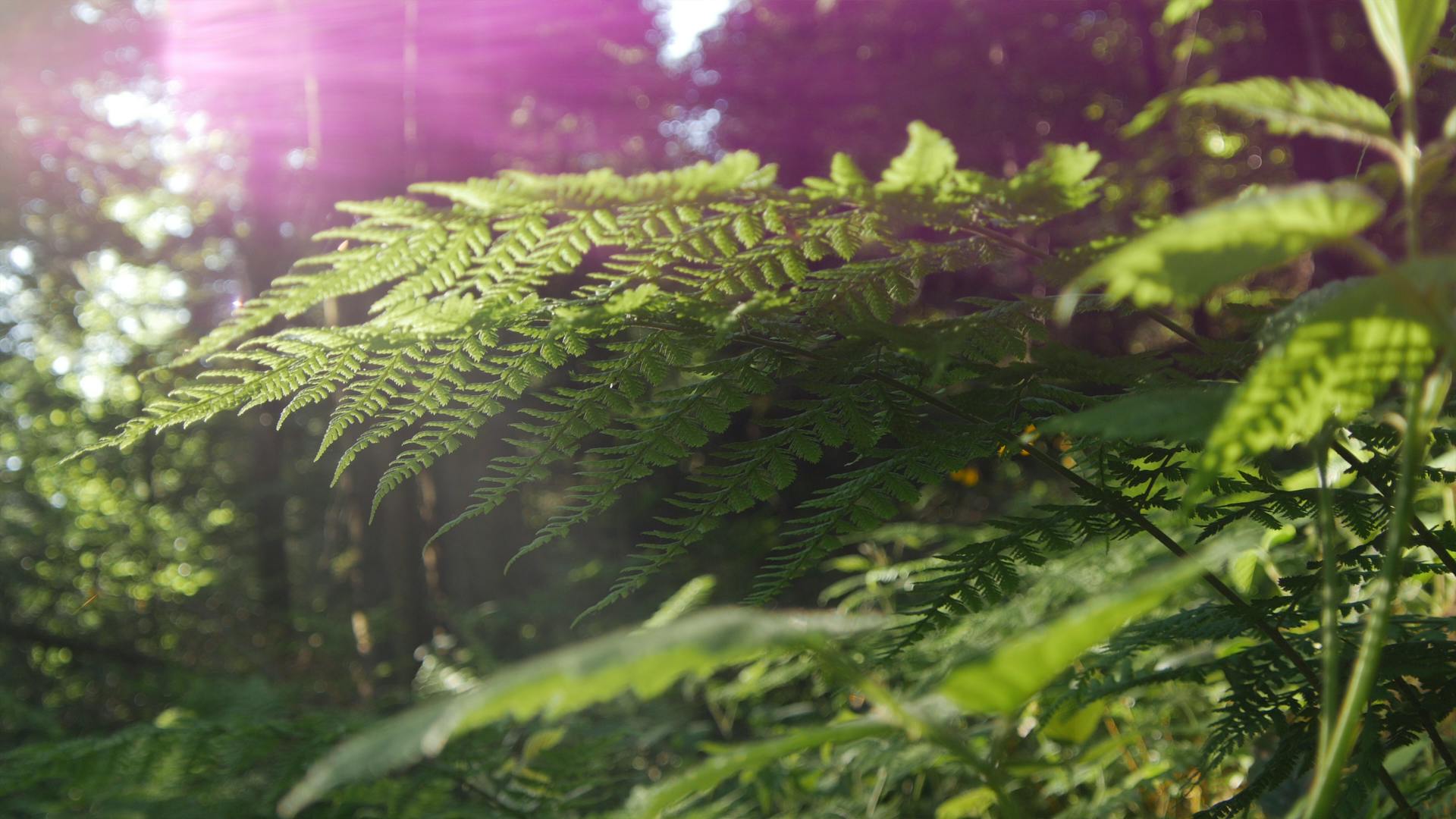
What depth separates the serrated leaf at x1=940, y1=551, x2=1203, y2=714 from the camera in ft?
1.24

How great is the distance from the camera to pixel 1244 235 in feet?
1.41

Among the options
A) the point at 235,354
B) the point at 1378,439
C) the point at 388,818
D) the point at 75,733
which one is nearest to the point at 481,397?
the point at 235,354

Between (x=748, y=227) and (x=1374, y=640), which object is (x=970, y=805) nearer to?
(x=748, y=227)

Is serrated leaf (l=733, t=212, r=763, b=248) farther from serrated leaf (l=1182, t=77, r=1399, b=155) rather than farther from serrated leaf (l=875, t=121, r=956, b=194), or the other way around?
serrated leaf (l=1182, t=77, r=1399, b=155)

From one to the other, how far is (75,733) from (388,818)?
435 centimetres

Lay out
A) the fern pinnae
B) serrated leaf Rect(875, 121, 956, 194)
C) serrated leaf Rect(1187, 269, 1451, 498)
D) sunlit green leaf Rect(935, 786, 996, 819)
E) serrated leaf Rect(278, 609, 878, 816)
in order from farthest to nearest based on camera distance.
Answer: sunlit green leaf Rect(935, 786, 996, 819) → the fern pinnae → serrated leaf Rect(875, 121, 956, 194) → serrated leaf Rect(1187, 269, 1451, 498) → serrated leaf Rect(278, 609, 878, 816)

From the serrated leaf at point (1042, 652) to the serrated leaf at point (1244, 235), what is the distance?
0.47 ft

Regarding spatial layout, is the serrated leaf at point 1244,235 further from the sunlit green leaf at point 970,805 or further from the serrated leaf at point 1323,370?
the sunlit green leaf at point 970,805

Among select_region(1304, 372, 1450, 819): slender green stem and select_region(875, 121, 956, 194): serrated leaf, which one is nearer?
select_region(1304, 372, 1450, 819): slender green stem

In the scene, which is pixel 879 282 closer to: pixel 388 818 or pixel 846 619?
pixel 846 619

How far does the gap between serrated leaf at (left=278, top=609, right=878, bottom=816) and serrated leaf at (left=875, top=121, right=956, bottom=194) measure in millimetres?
511

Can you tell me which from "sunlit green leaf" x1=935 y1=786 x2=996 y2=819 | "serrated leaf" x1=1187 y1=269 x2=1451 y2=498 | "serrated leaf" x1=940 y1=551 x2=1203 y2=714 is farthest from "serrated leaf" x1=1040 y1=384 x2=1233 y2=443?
"sunlit green leaf" x1=935 y1=786 x2=996 y2=819

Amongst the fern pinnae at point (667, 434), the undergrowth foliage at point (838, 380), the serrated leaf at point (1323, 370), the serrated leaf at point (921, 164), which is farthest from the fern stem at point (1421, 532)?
the fern pinnae at point (667, 434)

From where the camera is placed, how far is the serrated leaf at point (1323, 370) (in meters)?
0.47
